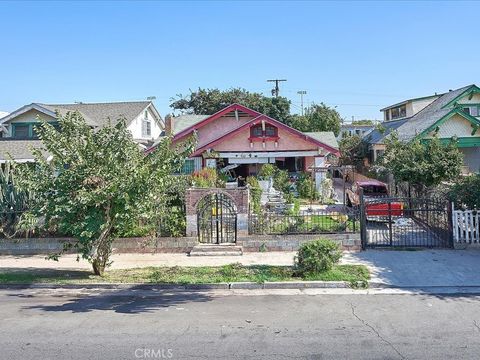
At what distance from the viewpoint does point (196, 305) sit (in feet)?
29.5

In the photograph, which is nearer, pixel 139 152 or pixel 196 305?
pixel 196 305

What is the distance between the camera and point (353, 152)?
4022cm

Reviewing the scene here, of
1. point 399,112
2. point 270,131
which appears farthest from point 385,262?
point 399,112

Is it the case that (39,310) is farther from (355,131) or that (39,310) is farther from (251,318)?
(355,131)

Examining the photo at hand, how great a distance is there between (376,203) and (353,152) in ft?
80.8

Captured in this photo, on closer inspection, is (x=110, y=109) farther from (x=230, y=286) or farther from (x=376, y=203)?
(x=230, y=286)

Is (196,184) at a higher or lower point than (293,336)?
higher

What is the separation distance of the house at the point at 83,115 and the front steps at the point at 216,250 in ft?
26.3

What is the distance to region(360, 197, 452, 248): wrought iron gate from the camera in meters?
13.8

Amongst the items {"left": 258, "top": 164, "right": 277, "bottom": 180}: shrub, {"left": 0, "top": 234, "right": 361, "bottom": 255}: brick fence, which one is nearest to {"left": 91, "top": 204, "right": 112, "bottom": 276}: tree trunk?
{"left": 0, "top": 234, "right": 361, "bottom": 255}: brick fence

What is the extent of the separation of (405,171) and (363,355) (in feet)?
42.6

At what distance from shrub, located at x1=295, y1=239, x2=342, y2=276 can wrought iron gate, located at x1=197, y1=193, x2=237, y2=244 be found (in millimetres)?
3847

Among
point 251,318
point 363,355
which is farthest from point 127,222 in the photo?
point 363,355

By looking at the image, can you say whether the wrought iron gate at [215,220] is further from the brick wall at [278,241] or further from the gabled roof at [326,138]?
the gabled roof at [326,138]
